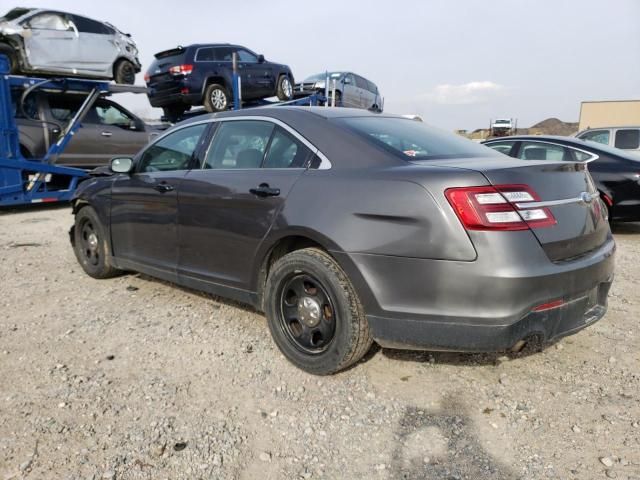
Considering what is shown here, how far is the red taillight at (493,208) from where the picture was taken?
236 centimetres

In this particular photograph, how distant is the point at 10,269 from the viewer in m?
5.28

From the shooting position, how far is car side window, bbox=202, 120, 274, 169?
337 cm

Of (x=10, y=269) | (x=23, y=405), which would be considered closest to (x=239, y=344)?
(x=23, y=405)

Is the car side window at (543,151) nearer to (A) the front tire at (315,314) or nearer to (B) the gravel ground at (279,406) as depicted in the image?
(B) the gravel ground at (279,406)

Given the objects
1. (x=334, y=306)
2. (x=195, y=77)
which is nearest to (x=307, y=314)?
(x=334, y=306)

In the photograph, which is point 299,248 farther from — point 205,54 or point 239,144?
point 205,54

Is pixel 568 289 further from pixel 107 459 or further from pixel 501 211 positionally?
pixel 107 459

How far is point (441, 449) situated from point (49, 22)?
10.5 meters

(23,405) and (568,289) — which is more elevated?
(568,289)

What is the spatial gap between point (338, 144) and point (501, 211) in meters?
1.03

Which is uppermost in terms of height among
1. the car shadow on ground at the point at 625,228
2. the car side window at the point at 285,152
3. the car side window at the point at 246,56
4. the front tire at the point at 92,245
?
the car side window at the point at 246,56

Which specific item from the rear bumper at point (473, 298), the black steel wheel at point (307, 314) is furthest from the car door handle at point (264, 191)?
the rear bumper at point (473, 298)

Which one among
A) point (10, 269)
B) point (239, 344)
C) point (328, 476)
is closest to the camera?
point (328, 476)

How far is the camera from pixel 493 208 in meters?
2.37
